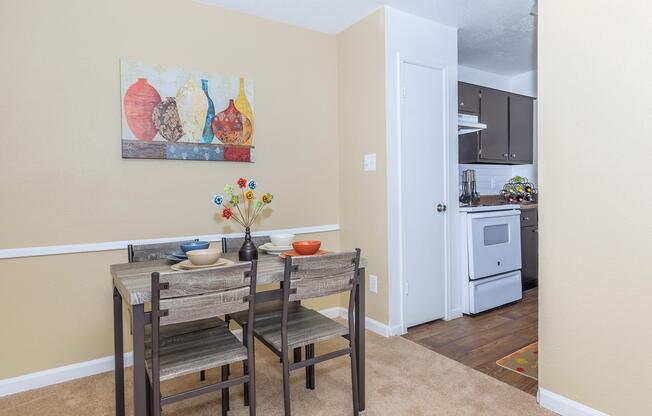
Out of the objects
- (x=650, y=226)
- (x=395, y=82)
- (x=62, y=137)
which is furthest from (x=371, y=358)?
(x=62, y=137)

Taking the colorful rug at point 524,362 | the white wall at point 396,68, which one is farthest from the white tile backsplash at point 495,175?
the colorful rug at point 524,362

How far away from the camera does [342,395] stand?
213 cm

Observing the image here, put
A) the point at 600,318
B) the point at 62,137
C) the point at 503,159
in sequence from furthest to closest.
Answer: the point at 503,159
the point at 62,137
the point at 600,318

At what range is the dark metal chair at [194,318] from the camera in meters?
1.44

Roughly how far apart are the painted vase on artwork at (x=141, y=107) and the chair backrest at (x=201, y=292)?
4.65ft

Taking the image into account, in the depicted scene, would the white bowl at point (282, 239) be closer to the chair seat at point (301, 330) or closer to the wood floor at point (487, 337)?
the chair seat at point (301, 330)

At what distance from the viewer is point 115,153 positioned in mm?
2484

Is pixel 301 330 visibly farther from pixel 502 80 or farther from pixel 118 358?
pixel 502 80

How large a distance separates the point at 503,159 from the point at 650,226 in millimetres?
2844

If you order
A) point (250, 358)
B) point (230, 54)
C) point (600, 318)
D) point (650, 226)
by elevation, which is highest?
point (230, 54)

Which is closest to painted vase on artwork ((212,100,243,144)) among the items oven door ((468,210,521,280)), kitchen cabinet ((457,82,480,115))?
oven door ((468,210,521,280))

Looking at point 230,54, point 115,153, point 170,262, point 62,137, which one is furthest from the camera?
point 230,54

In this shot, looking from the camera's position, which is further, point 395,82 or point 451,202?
point 451,202

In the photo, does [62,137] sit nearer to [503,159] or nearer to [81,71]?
[81,71]
